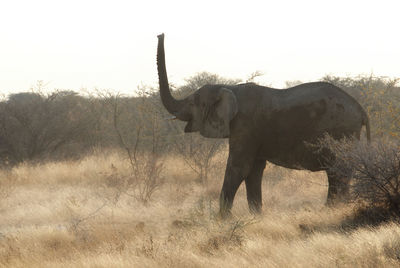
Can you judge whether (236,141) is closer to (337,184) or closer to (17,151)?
(337,184)

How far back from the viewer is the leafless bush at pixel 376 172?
234 inches

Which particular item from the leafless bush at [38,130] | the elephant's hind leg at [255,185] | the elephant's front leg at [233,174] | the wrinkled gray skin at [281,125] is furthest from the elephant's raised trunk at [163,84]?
the leafless bush at [38,130]

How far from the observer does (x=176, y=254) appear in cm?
520

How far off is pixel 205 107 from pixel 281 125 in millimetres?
1184

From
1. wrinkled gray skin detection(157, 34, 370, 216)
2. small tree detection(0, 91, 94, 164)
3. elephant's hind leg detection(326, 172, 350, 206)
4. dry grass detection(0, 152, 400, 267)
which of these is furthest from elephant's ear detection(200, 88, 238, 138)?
small tree detection(0, 91, 94, 164)

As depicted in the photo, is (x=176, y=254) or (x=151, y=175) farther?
(x=151, y=175)

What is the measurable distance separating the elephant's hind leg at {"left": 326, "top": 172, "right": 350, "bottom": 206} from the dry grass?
0.22 metres

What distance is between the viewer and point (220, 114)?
7.49m

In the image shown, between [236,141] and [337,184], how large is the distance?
1624mm

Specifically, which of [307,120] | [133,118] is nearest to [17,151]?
[133,118]

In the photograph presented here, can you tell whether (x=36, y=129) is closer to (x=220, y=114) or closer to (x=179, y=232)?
(x=220, y=114)

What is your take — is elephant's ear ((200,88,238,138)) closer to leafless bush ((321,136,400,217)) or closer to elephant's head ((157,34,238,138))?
elephant's head ((157,34,238,138))

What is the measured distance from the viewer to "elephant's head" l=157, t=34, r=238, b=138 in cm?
739

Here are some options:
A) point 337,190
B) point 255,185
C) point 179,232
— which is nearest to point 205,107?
point 255,185
